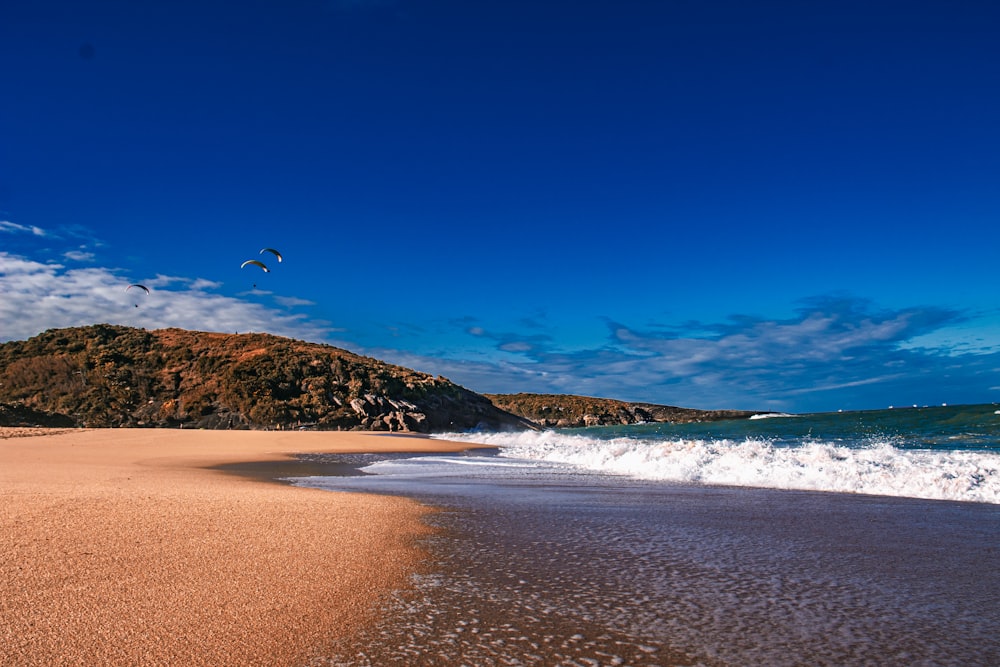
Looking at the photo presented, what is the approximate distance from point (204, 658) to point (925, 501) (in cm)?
861

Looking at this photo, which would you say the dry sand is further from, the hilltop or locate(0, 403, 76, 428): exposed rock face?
the hilltop

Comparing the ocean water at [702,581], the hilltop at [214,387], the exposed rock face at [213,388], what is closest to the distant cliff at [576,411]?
the hilltop at [214,387]

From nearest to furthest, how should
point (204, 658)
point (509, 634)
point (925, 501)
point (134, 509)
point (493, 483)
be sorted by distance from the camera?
1. point (204, 658)
2. point (509, 634)
3. point (134, 509)
4. point (925, 501)
5. point (493, 483)

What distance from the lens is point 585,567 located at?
426 centimetres

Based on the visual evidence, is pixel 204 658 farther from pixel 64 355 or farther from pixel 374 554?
pixel 64 355

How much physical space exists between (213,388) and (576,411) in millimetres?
69572

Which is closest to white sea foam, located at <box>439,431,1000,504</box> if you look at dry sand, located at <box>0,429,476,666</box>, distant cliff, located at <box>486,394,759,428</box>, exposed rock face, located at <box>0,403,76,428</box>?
dry sand, located at <box>0,429,476,666</box>

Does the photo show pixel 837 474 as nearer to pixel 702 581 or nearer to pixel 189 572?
pixel 702 581

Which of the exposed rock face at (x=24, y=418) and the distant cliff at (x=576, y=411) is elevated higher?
the distant cliff at (x=576, y=411)

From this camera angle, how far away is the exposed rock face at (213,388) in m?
46.7

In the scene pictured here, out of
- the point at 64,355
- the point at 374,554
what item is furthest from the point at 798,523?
the point at 64,355

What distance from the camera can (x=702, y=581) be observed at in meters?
3.92

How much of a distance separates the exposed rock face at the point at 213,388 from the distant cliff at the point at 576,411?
138 ft

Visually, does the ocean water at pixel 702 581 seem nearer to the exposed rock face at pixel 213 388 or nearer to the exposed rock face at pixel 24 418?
the exposed rock face at pixel 24 418
